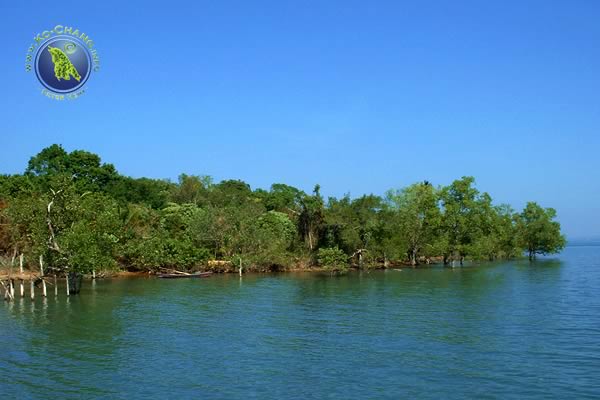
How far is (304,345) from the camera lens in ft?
88.3

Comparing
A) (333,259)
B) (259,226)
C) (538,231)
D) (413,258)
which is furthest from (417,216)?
(538,231)

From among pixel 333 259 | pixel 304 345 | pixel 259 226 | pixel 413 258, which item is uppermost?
pixel 259 226

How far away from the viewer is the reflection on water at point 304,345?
20.0m

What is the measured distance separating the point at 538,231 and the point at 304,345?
89.4m

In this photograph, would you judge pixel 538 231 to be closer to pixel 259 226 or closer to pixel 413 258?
pixel 413 258

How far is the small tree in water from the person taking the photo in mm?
104062

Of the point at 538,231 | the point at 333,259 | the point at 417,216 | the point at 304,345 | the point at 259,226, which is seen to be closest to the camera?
the point at 304,345

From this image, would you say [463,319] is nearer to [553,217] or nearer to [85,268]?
[85,268]

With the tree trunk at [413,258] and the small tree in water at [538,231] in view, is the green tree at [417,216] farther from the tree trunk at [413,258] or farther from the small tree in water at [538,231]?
the small tree in water at [538,231]

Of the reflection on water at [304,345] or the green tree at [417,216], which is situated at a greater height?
the green tree at [417,216]

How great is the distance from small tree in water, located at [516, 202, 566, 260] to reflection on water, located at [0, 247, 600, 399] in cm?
6005

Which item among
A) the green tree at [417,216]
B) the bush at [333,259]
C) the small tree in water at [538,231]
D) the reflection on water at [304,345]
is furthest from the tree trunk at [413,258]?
the reflection on water at [304,345]

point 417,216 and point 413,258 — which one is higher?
point 417,216

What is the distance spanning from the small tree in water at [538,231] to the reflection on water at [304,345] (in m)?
60.1
